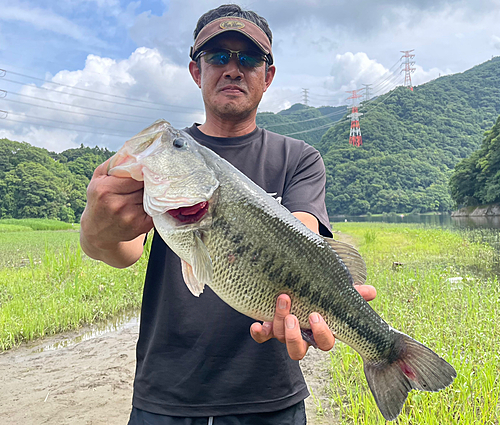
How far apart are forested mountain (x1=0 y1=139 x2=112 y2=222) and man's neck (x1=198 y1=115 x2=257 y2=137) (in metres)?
53.7

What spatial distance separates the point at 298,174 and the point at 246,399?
1.29 meters

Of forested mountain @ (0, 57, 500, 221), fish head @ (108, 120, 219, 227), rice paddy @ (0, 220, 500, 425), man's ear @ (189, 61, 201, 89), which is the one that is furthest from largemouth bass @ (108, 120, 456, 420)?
forested mountain @ (0, 57, 500, 221)

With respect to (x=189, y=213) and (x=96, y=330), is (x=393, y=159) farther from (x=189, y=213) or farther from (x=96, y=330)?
(x=189, y=213)

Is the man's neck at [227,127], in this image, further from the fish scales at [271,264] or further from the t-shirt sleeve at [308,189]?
the fish scales at [271,264]

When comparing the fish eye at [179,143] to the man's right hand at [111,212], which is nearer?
the man's right hand at [111,212]

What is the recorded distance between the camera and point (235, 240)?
1575mm

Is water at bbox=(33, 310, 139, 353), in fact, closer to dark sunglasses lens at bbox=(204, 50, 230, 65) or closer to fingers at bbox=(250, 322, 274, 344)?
fingers at bbox=(250, 322, 274, 344)

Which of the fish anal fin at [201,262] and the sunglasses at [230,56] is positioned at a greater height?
the sunglasses at [230,56]

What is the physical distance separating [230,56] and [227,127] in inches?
16.9

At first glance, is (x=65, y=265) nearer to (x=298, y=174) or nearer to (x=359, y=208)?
(x=298, y=174)

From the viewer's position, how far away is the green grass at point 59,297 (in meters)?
6.16

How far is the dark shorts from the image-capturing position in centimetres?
174

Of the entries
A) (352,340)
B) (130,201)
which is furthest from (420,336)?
(130,201)

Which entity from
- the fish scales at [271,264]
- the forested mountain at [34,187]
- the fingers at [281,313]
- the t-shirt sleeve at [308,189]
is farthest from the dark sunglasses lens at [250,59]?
the forested mountain at [34,187]
